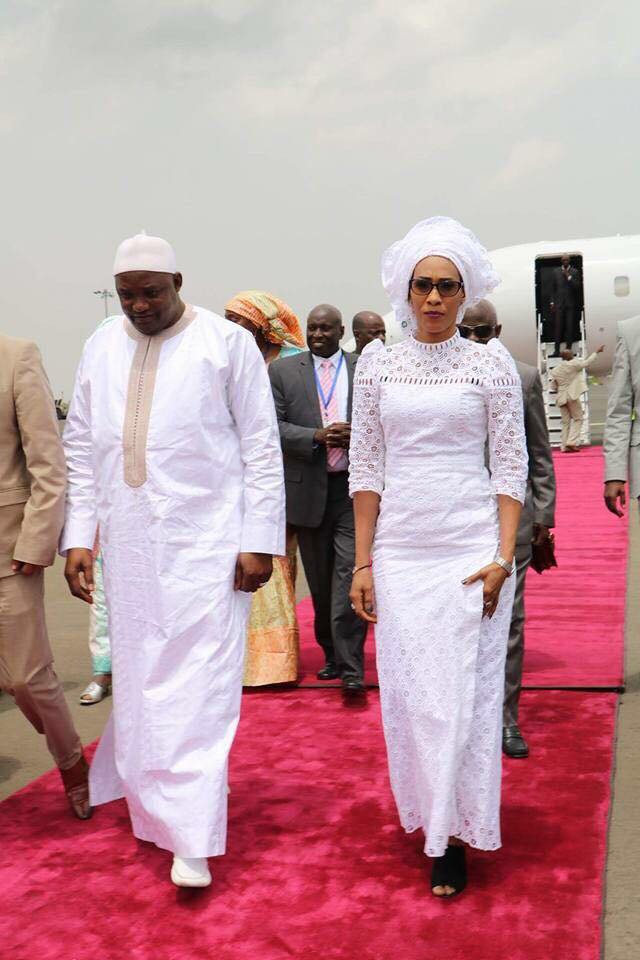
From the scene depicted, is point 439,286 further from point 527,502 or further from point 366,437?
point 527,502

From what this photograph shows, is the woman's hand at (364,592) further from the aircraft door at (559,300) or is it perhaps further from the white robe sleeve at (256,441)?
the aircraft door at (559,300)

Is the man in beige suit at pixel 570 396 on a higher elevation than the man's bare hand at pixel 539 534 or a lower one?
lower

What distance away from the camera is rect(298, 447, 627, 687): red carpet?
5918 millimetres

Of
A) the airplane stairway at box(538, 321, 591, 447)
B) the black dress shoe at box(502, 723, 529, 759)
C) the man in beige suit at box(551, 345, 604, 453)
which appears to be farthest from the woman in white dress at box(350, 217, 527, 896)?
the man in beige suit at box(551, 345, 604, 453)

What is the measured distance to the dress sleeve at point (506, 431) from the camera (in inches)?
134

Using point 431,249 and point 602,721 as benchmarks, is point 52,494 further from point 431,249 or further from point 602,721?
point 602,721

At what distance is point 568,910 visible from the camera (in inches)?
126

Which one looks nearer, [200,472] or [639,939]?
[639,939]

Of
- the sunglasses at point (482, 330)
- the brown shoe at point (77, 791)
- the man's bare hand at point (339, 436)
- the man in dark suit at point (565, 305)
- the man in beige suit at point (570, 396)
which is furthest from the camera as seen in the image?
the man in dark suit at point (565, 305)

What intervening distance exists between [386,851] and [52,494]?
157 centimetres

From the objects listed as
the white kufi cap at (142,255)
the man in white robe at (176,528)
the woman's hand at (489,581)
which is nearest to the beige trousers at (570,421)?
the man in white robe at (176,528)

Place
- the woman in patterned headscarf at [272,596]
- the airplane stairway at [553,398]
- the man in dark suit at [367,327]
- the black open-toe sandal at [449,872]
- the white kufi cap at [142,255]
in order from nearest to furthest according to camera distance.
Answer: the black open-toe sandal at [449,872] → the white kufi cap at [142,255] → the woman in patterned headscarf at [272,596] → the man in dark suit at [367,327] → the airplane stairway at [553,398]

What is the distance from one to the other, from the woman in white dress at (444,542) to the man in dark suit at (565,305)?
19139 millimetres

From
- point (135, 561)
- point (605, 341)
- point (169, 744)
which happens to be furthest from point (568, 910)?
point (605, 341)
